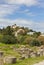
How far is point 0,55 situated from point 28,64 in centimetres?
340

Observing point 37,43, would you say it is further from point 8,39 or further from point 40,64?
point 40,64

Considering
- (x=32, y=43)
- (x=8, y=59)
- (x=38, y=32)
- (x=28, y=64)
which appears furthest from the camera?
(x=38, y=32)

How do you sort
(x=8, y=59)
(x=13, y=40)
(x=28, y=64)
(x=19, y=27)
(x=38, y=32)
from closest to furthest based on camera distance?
(x=28, y=64) → (x=8, y=59) → (x=13, y=40) → (x=38, y=32) → (x=19, y=27)

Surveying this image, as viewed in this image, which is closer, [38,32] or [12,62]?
[12,62]

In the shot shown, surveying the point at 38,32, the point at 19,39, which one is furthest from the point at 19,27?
the point at 19,39

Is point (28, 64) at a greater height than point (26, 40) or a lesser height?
greater

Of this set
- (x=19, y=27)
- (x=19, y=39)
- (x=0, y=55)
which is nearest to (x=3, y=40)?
(x=19, y=39)

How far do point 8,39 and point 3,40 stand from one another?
1886 millimetres

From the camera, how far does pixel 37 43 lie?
240 feet

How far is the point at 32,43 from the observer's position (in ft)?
234

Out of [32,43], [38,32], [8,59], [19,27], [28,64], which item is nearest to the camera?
[28,64]

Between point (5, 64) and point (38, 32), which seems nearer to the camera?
point (5, 64)

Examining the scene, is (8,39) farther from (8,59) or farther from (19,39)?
(8,59)

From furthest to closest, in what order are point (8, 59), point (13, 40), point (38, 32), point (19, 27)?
point (19, 27)
point (38, 32)
point (13, 40)
point (8, 59)
